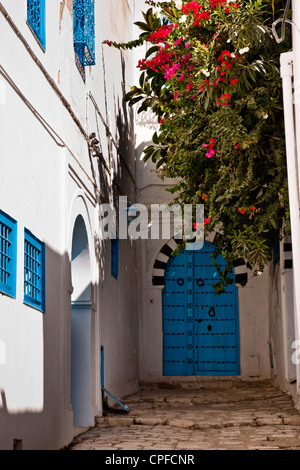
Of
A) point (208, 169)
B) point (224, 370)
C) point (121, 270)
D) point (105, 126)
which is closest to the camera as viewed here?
point (208, 169)

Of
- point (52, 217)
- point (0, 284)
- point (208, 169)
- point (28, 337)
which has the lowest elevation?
point (28, 337)

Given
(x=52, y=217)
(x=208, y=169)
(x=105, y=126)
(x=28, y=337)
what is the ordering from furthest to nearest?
(x=105, y=126) → (x=208, y=169) → (x=52, y=217) → (x=28, y=337)

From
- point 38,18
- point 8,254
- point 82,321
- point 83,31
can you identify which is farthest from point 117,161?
point 8,254

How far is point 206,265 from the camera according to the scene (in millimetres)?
13891

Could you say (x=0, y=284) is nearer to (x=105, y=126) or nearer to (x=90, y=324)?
(x=90, y=324)

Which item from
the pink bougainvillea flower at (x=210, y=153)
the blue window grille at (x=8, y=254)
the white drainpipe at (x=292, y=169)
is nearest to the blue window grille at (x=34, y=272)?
the blue window grille at (x=8, y=254)

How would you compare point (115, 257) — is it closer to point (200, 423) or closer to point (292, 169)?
point (200, 423)

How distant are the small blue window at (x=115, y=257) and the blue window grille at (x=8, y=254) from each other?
528 centimetres

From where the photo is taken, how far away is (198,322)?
13734 millimetres

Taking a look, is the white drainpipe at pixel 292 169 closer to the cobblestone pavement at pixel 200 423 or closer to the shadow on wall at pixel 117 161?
the cobblestone pavement at pixel 200 423

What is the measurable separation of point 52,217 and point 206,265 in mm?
7350

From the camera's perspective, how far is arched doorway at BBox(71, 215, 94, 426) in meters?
8.49
